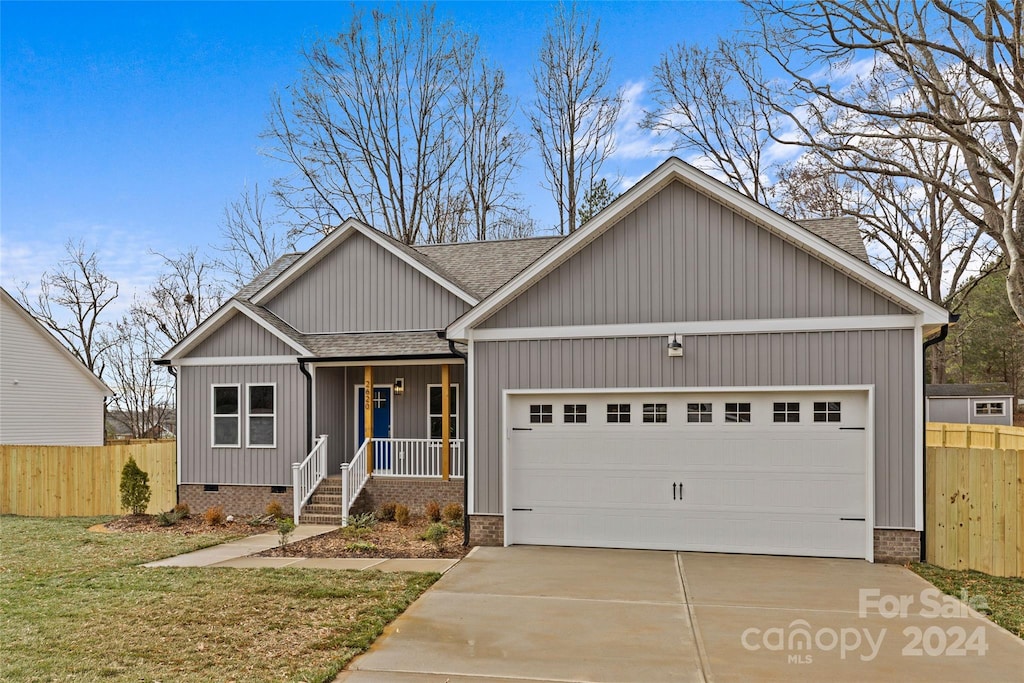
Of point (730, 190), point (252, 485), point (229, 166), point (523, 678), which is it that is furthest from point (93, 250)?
point (523, 678)

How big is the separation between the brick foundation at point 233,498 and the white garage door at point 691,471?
596 centimetres

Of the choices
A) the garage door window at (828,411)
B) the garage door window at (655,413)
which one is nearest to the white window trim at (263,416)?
the garage door window at (655,413)

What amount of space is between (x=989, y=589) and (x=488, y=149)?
24.0m

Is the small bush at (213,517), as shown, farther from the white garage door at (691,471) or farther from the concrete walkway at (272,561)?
the white garage door at (691,471)

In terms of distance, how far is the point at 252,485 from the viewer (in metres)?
14.9

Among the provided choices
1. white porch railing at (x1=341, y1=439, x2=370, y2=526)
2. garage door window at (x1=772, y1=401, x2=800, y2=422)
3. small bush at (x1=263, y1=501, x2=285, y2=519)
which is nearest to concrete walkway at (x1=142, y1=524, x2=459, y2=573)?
white porch railing at (x1=341, y1=439, x2=370, y2=526)

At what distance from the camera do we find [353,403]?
16.0m

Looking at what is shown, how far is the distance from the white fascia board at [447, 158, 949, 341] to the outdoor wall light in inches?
77.1

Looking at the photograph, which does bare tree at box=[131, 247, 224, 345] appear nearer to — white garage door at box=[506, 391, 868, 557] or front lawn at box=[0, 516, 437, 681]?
front lawn at box=[0, 516, 437, 681]

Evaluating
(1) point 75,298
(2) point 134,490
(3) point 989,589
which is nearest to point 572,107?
(2) point 134,490

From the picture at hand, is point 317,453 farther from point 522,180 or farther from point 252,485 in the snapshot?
point 522,180

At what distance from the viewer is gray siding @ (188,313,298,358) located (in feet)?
49.2

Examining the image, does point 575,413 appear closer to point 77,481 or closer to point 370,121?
point 77,481

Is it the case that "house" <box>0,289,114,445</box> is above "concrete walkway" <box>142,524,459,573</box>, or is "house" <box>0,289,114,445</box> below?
above
